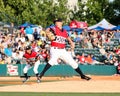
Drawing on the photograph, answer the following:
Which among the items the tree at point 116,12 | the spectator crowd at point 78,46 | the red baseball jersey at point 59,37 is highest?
the tree at point 116,12

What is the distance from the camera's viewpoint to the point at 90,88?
14.6 metres

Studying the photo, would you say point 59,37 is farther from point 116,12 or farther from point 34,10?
point 116,12

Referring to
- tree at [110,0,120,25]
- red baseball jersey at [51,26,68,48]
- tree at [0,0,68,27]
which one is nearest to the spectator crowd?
tree at [0,0,68,27]

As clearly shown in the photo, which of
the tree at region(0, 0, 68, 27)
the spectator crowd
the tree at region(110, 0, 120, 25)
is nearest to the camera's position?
the spectator crowd

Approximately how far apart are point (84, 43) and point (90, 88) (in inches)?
649

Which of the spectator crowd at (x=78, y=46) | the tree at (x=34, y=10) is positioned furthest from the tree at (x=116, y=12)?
the spectator crowd at (x=78, y=46)

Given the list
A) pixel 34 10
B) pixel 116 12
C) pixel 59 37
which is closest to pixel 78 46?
pixel 34 10

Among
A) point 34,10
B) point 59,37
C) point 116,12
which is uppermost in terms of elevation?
point 34,10

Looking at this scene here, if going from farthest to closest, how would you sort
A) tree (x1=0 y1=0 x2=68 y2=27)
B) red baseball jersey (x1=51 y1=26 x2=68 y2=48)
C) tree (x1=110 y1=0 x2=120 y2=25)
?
tree (x1=110 y1=0 x2=120 y2=25) → tree (x1=0 y1=0 x2=68 y2=27) → red baseball jersey (x1=51 y1=26 x2=68 y2=48)

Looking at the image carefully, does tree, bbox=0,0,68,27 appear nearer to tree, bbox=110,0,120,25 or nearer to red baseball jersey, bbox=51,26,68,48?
tree, bbox=110,0,120,25

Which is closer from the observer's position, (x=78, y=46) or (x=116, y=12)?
(x=78, y=46)

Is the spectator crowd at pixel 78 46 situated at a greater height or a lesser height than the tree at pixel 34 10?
lesser

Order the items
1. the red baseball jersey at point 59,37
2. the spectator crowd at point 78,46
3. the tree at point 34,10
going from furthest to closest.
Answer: the tree at point 34,10
the spectator crowd at point 78,46
the red baseball jersey at point 59,37

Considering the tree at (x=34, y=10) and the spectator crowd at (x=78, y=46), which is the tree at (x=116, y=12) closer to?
the tree at (x=34, y=10)
